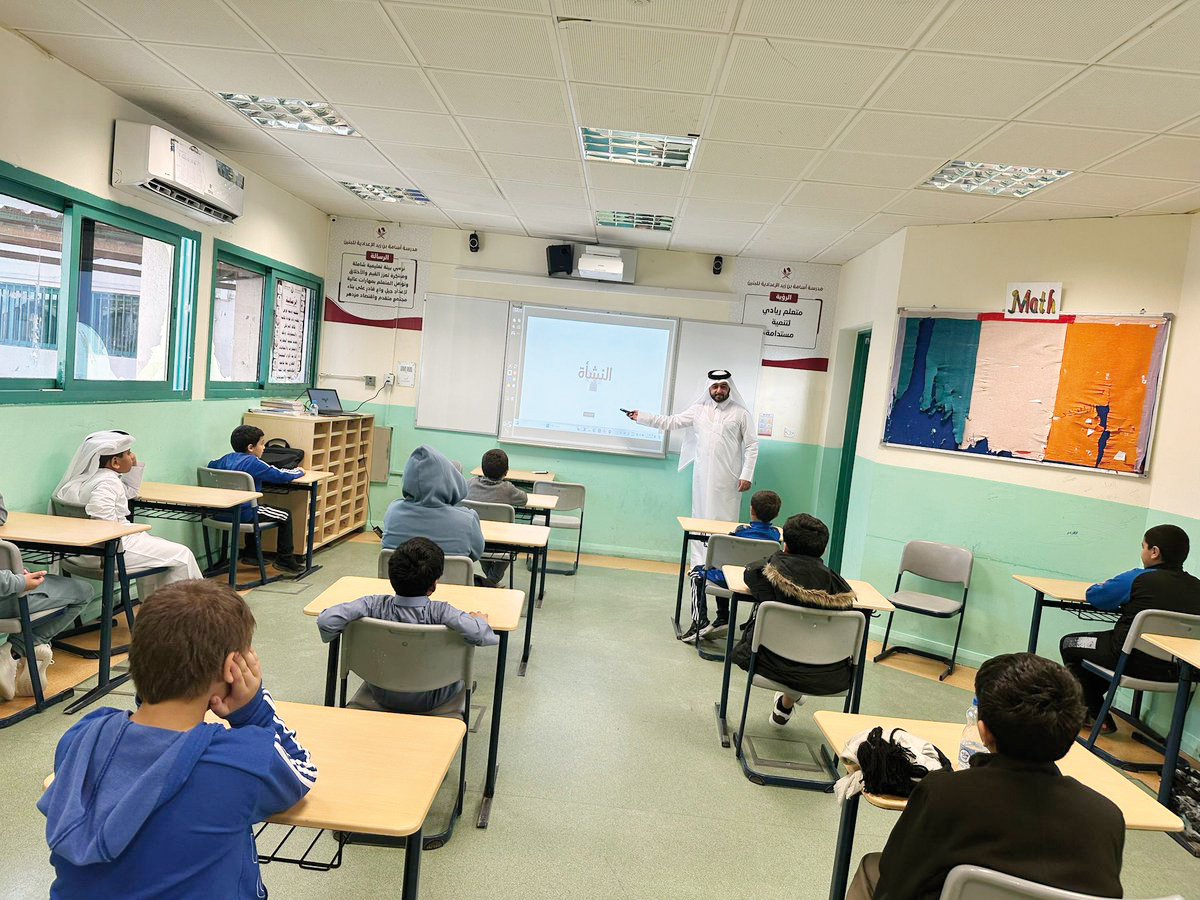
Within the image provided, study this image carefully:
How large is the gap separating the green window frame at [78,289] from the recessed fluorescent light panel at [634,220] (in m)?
2.91

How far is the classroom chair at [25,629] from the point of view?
277 centimetres

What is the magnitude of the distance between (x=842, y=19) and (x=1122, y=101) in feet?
4.20

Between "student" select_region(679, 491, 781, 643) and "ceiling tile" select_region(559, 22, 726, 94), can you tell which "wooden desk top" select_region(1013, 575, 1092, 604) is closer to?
"student" select_region(679, 491, 781, 643)

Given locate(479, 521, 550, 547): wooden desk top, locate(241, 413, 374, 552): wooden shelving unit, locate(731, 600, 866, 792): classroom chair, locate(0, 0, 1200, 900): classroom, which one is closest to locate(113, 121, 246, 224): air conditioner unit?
locate(0, 0, 1200, 900): classroom

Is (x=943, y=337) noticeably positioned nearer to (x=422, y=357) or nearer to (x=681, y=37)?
(x=681, y=37)

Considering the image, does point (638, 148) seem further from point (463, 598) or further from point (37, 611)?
point (37, 611)

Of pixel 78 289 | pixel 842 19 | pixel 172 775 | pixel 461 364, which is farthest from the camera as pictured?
pixel 461 364

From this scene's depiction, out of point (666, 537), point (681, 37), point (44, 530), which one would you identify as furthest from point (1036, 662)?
point (666, 537)

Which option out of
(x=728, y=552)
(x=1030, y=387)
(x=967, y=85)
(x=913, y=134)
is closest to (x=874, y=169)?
(x=913, y=134)

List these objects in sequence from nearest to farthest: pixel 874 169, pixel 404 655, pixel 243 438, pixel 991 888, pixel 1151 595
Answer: pixel 991 888
pixel 404 655
pixel 1151 595
pixel 874 169
pixel 243 438

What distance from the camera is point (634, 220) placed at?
5949 mm

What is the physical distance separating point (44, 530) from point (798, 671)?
3221 mm

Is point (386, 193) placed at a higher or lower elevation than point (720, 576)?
higher

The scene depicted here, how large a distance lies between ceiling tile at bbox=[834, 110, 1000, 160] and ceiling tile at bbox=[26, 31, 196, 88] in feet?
10.8
